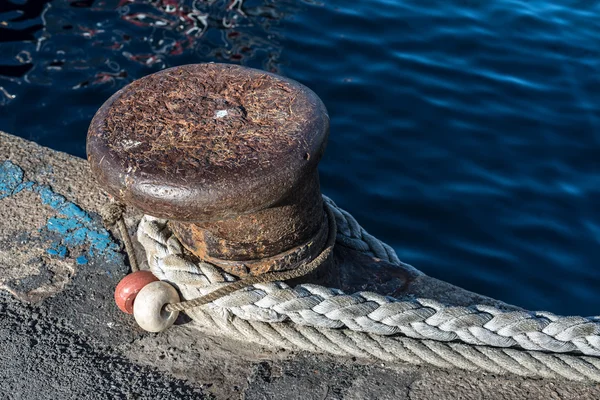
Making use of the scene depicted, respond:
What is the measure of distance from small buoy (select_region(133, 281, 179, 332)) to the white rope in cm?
4

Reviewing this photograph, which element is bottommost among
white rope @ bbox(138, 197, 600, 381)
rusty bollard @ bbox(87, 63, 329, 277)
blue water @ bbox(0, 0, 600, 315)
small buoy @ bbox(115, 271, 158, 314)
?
blue water @ bbox(0, 0, 600, 315)

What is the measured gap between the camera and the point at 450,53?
18.5ft

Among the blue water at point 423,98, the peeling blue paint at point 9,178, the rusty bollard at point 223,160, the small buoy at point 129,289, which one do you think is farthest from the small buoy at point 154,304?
the blue water at point 423,98

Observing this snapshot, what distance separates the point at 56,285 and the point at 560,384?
64.8 inches

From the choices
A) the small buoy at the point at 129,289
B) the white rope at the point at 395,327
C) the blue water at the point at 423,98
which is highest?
the white rope at the point at 395,327

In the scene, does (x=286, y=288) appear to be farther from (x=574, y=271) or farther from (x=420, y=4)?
(x=420, y=4)

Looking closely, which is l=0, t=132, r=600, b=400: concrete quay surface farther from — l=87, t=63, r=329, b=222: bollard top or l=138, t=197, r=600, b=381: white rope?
l=87, t=63, r=329, b=222: bollard top

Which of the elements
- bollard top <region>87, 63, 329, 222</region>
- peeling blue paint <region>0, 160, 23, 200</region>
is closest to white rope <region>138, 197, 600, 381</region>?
bollard top <region>87, 63, 329, 222</region>

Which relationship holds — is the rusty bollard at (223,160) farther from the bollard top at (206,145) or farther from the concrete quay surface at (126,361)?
the concrete quay surface at (126,361)

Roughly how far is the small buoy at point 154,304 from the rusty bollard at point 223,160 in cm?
16

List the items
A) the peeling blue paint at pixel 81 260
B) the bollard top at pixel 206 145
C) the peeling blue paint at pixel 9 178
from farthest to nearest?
the peeling blue paint at pixel 9 178
the peeling blue paint at pixel 81 260
the bollard top at pixel 206 145

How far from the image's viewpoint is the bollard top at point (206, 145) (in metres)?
1.98

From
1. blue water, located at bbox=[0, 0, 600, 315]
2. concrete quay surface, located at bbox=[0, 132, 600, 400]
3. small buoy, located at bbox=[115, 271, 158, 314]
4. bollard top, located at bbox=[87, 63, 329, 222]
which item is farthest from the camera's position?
blue water, located at bbox=[0, 0, 600, 315]

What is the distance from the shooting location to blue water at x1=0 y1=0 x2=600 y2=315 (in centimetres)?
415
